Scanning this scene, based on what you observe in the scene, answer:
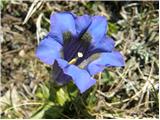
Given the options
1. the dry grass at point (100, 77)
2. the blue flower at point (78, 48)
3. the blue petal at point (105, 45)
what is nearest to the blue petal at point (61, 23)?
the blue flower at point (78, 48)

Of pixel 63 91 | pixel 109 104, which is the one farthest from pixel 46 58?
pixel 109 104

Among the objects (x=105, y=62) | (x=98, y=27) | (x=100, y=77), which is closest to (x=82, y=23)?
(x=98, y=27)

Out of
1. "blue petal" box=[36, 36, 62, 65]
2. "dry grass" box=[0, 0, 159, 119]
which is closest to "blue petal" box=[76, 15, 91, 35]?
"blue petal" box=[36, 36, 62, 65]

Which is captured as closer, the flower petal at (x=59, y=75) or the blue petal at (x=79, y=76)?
the blue petal at (x=79, y=76)

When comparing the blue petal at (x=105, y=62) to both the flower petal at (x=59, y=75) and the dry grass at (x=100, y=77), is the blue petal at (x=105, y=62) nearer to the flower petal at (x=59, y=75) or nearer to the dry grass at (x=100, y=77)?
the flower petal at (x=59, y=75)

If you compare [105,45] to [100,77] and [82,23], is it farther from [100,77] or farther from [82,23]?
[100,77]

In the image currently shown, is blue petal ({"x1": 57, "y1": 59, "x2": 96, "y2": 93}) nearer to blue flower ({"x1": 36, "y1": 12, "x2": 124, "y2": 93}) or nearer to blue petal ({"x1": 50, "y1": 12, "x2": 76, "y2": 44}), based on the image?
blue flower ({"x1": 36, "y1": 12, "x2": 124, "y2": 93})
